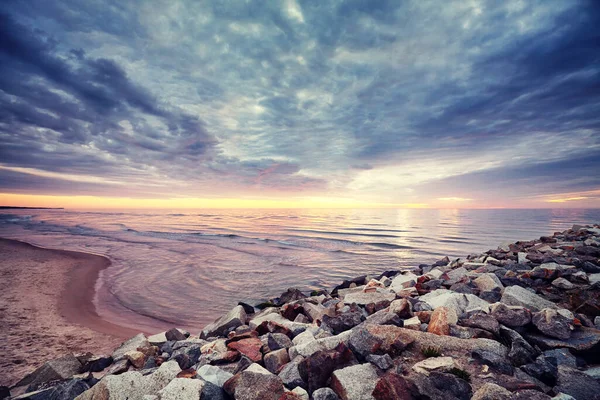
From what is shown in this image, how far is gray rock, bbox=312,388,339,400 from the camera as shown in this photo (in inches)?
109

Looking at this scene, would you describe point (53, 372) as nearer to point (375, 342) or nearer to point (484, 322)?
point (375, 342)

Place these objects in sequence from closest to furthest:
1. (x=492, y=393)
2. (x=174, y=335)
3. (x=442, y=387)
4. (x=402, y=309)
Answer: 1. (x=492, y=393)
2. (x=442, y=387)
3. (x=402, y=309)
4. (x=174, y=335)

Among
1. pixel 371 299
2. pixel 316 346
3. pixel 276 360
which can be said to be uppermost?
pixel 316 346

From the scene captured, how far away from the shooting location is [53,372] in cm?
482

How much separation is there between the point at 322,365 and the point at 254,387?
785mm

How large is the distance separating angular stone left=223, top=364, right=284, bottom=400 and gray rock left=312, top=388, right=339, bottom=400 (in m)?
0.38

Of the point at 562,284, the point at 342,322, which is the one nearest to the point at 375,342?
→ the point at 342,322

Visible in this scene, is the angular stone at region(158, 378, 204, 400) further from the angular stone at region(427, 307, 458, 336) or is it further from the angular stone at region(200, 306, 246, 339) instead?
the angular stone at region(200, 306, 246, 339)

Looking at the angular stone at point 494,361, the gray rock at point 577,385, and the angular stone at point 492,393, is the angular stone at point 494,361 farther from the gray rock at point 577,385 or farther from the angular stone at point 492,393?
the angular stone at point 492,393

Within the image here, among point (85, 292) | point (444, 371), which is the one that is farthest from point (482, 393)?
point (85, 292)

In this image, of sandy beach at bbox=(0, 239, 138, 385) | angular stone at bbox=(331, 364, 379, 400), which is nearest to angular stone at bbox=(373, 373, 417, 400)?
angular stone at bbox=(331, 364, 379, 400)

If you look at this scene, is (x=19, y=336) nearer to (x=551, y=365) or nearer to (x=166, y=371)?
(x=166, y=371)

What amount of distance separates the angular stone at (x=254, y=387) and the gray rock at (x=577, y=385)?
2851 mm

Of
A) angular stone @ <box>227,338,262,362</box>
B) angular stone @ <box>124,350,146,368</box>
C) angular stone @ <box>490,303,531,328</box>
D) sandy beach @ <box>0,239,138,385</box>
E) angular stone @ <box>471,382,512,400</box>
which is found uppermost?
angular stone @ <box>490,303,531,328</box>
